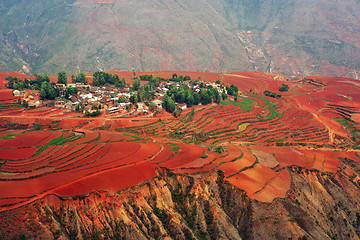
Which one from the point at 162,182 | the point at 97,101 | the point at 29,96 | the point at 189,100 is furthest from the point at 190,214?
the point at 29,96

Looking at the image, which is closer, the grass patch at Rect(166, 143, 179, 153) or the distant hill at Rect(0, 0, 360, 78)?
the grass patch at Rect(166, 143, 179, 153)

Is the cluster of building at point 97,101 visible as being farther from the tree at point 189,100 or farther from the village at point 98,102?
the tree at point 189,100

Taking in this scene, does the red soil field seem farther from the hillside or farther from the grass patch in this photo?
the grass patch

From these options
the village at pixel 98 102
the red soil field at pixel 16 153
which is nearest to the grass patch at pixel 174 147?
the village at pixel 98 102

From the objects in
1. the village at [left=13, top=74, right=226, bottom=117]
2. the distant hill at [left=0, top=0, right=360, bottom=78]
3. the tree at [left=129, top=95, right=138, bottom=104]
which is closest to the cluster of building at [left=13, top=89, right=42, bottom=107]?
the village at [left=13, top=74, right=226, bottom=117]

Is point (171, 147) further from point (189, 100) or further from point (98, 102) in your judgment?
point (98, 102)

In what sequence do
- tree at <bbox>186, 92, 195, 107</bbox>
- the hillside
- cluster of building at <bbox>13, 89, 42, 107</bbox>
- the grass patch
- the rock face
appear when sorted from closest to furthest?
the rock face, the hillside, the grass patch, cluster of building at <bbox>13, 89, 42, 107</bbox>, tree at <bbox>186, 92, 195, 107</bbox>
